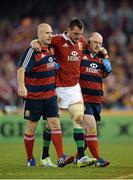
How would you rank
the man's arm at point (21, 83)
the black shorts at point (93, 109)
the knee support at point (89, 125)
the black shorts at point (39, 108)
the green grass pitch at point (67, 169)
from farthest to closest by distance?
the black shorts at point (93, 109)
the knee support at point (89, 125)
the black shorts at point (39, 108)
the man's arm at point (21, 83)
the green grass pitch at point (67, 169)

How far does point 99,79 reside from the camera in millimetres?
12547

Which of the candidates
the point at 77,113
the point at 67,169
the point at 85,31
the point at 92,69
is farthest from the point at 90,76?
the point at 85,31

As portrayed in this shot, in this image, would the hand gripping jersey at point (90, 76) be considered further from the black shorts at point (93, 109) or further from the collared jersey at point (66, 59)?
the collared jersey at point (66, 59)

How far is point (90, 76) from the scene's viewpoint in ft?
40.8

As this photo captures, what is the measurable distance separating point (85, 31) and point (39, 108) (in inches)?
477

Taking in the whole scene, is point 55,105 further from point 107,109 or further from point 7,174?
point 107,109

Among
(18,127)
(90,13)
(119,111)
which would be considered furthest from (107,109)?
(90,13)

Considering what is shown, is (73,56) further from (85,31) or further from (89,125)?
(85,31)

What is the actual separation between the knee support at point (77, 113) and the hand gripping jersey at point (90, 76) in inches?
13.3

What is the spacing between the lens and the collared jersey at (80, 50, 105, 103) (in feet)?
40.8

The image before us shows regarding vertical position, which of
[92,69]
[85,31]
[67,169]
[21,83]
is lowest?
[67,169]

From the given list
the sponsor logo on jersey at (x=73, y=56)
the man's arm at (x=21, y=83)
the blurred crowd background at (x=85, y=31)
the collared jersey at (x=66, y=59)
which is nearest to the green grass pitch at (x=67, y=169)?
the man's arm at (x=21, y=83)

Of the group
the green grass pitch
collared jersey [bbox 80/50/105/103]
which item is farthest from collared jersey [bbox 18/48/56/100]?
the green grass pitch

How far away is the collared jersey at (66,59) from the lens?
12188mm
